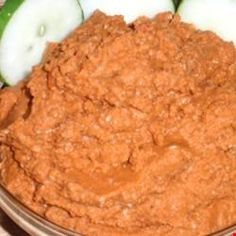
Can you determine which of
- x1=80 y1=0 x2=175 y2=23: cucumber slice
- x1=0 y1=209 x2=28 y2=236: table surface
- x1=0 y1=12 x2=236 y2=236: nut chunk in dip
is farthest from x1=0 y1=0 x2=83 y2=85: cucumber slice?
x1=0 y1=209 x2=28 y2=236: table surface

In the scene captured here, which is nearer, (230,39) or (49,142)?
(49,142)

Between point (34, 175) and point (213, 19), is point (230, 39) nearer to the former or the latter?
point (213, 19)

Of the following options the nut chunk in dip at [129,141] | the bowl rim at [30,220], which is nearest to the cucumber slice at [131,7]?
the nut chunk in dip at [129,141]

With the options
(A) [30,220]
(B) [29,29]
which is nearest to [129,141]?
(A) [30,220]

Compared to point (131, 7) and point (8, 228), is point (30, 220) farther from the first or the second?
point (131, 7)

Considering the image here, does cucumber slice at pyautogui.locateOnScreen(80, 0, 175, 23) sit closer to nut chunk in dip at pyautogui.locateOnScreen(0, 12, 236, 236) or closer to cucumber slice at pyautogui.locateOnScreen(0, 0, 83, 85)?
cucumber slice at pyautogui.locateOnScreen(0, 0, 83, 85)

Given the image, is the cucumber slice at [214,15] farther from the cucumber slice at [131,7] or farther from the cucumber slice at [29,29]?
the cucumber slice at [29,29]

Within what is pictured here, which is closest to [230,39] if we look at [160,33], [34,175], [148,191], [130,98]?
[160,33]
